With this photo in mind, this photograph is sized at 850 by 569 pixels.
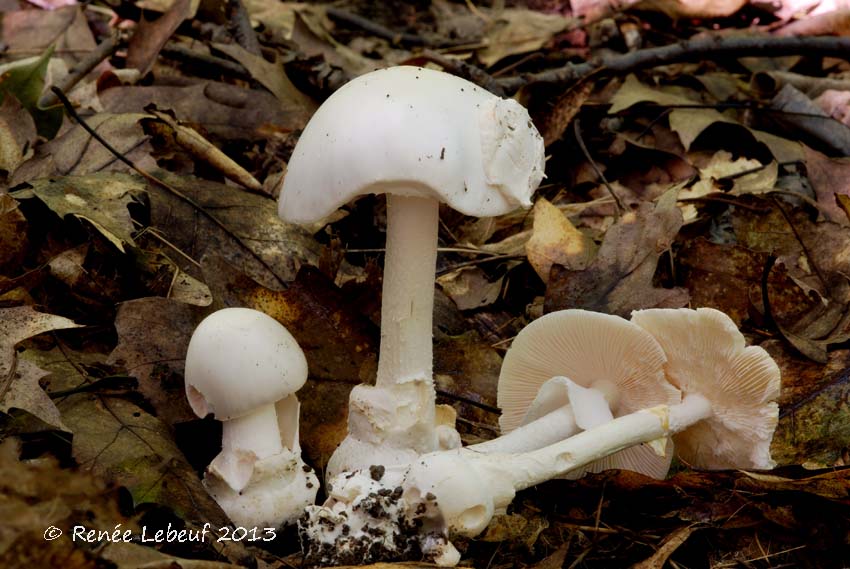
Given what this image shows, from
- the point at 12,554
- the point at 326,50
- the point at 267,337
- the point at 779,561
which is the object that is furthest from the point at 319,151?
the point at 326,50

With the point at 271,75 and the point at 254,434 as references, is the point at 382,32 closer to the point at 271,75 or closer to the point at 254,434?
the point at 271,75

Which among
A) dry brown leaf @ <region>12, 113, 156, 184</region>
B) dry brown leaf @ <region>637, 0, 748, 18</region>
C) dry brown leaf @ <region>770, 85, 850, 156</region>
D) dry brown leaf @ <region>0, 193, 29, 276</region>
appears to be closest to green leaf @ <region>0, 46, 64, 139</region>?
dry brown leaf @ <region>12, 113, 156, 184</region>

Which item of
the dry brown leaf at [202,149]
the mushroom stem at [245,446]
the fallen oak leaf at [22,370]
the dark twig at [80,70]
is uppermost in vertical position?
the dark twig at [80,70]

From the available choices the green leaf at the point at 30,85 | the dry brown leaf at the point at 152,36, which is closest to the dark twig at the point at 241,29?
the dry brown leaf at the point at 152,36

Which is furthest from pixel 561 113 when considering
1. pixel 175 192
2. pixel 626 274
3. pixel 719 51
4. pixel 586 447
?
pixel 586 447

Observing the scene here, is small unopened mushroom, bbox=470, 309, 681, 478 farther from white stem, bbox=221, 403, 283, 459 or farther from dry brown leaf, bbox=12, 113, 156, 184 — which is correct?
dry brown leaf, bbox=12, 113, 156, 184

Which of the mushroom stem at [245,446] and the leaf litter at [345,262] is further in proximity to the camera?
the mushroom stem at [245,446]

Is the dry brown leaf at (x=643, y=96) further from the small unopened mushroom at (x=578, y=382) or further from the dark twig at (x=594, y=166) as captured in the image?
the small unopened mushroom at (x=578, y=382)
